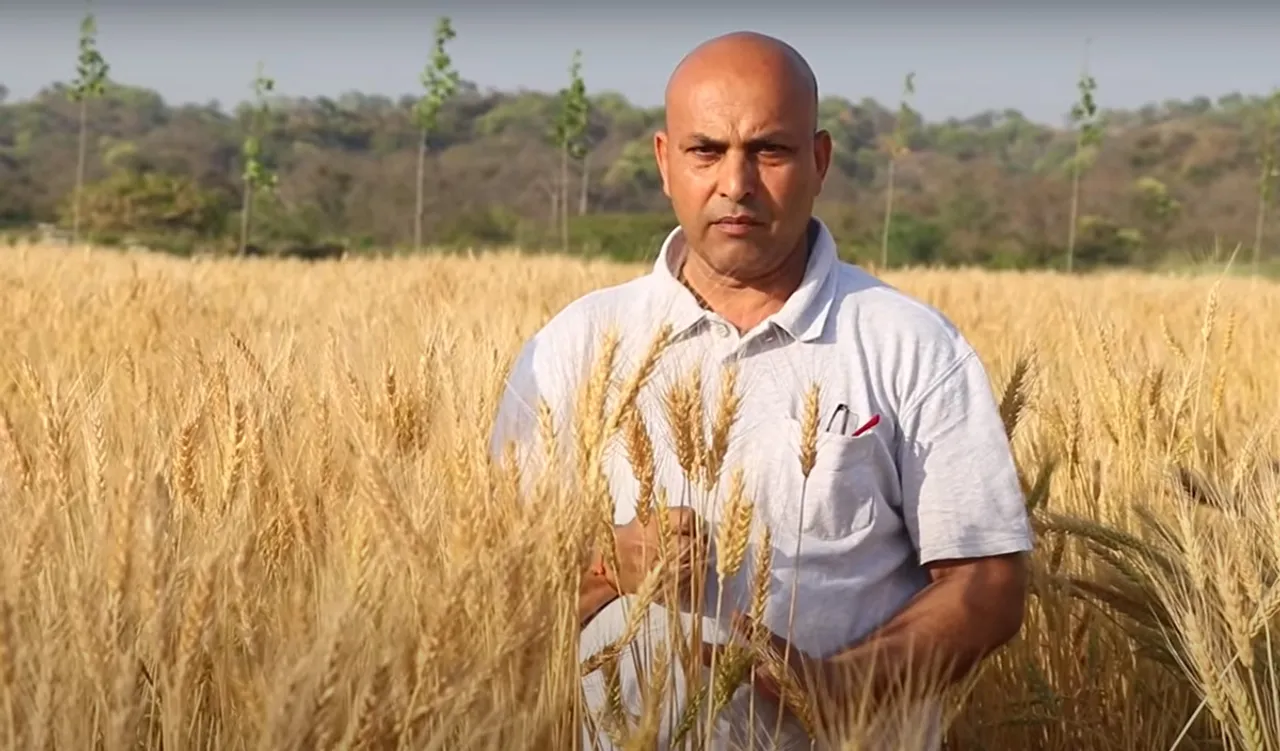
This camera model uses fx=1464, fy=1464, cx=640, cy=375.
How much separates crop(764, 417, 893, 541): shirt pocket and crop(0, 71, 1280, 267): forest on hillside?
25.2 meters

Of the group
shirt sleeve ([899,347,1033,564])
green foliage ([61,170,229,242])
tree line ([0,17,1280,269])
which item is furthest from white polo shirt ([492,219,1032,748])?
green foliage ([61,170,229,242])

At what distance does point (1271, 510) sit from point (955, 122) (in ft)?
384

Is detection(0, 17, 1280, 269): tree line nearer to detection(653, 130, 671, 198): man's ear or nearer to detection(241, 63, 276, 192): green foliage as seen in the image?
detection(241, 63, 276, 192): green foliage

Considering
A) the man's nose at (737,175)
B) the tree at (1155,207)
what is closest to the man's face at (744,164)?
the man's nose at (737,175)

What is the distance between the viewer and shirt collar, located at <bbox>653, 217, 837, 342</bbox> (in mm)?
1938

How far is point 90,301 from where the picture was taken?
497 centimetres

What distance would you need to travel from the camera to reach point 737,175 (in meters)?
1.92

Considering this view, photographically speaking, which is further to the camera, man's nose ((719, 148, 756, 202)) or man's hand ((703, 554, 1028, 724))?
man's nose ((719, 148, 756, 202))

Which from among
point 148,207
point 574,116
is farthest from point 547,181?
point 574,116

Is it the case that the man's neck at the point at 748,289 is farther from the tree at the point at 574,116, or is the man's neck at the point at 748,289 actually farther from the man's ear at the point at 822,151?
the tree at the point at 574,116

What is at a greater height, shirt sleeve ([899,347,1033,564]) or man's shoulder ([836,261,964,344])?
man's shoulder ([836,261,964,344])

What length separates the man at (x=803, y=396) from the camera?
1826 millimetres

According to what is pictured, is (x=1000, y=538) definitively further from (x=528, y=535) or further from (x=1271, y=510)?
(x=528, y=535)

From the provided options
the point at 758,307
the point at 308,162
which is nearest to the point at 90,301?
the point at 758,307
